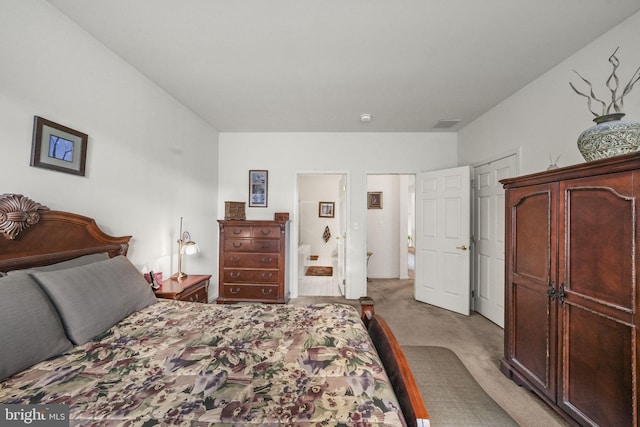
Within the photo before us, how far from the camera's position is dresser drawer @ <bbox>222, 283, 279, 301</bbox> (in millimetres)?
3502

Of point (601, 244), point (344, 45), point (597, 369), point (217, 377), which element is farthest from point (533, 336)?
point (344, 45)

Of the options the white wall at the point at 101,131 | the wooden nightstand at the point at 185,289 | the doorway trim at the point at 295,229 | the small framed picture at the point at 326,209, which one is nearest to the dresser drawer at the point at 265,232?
the doorway trim at the point at 295,229

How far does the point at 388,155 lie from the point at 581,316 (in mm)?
3066

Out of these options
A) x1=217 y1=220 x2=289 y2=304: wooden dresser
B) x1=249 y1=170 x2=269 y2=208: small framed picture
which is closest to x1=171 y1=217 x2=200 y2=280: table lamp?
x1=217 y1=220 x2=289 y2=304: wooden dresser

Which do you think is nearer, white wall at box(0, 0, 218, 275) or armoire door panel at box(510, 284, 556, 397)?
white wall at box(0, 0, 218, 275)

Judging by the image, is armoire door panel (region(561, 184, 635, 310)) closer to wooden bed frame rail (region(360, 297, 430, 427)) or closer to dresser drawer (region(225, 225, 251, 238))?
wooden bed frame rail (region(360, 297, 430, 427))

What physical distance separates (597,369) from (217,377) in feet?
6.51

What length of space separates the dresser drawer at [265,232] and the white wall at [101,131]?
79 cm

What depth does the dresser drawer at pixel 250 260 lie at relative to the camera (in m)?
3.51

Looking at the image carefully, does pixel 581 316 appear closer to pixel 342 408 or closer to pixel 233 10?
pixel 342 408

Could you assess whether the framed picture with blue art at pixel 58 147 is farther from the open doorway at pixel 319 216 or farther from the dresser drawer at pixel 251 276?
the open doorway at pixel 319 216

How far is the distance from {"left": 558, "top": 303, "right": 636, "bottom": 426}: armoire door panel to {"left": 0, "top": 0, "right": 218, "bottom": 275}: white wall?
341 cm
